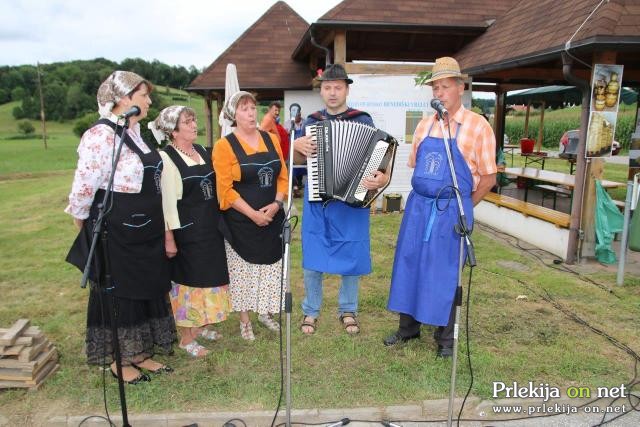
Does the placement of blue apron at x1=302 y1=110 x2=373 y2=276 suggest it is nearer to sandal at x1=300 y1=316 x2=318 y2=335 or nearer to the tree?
sandal at x1=300 y1=316 x2=318 y2=335

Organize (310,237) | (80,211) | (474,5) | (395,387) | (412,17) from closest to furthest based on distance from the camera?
(80,211) → (395,387) → (310,237) → (412,17) → (474,5)

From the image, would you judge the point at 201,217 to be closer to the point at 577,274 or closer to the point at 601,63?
the point at 577,274

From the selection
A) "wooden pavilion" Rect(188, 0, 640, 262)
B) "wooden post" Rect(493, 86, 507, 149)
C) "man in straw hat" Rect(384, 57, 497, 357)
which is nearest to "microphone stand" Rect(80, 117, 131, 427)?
"man in straw hat" Rect(384, 57, 497, 357)

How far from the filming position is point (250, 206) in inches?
151

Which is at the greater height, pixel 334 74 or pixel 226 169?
pixel 334 74

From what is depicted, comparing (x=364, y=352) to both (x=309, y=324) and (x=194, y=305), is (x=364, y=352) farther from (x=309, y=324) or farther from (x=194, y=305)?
(x=194, y=305)

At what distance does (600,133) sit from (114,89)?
5483mm

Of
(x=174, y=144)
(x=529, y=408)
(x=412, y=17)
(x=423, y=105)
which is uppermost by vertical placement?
(x=412, y=17)

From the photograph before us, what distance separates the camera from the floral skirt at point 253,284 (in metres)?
4.00

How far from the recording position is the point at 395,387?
135 inches

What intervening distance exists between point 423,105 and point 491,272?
14.0 ft

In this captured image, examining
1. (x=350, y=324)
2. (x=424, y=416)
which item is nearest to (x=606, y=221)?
(x=350, y=324)

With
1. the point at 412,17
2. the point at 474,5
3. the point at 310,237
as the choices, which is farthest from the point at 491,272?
the point at 474,5

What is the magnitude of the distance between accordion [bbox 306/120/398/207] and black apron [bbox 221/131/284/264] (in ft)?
1.17
